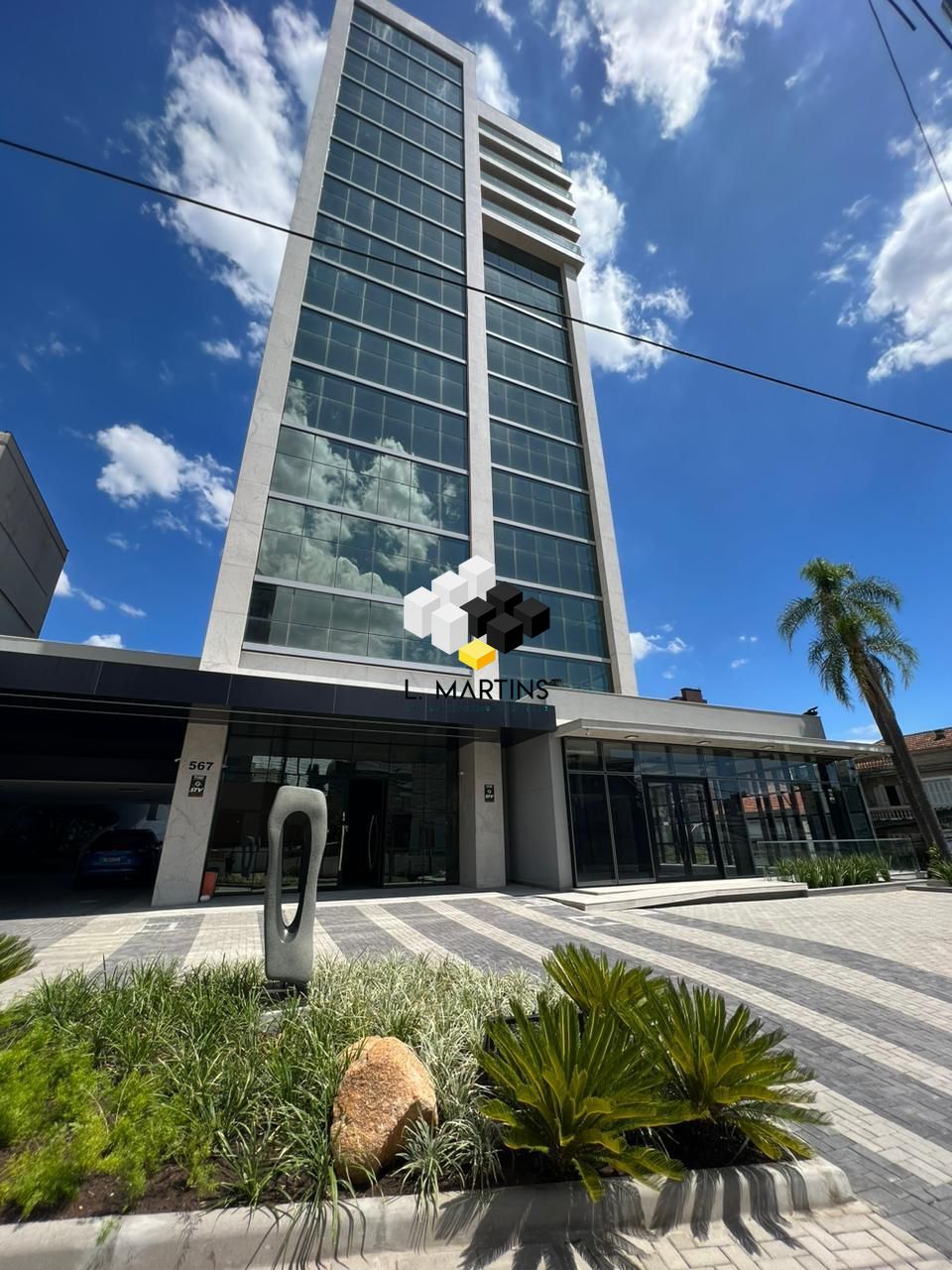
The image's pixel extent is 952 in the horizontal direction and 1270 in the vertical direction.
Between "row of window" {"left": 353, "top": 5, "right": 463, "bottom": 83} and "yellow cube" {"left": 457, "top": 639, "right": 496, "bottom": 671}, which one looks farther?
"row of window" {"left": 353, "top": 5, "right": 463, "bottom": 83}

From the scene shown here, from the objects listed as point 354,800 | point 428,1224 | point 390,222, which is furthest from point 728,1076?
point 390,222

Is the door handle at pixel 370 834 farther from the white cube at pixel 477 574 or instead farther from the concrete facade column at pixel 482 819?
the white cube at pixel 477 574

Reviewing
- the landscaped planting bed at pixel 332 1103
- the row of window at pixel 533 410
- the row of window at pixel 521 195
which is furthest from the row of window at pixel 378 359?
the landscaped planting bed at pixel 332 1103

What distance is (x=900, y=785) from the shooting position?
105ft

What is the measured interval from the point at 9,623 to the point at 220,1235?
78.6 feet

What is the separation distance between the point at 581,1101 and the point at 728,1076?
940mm

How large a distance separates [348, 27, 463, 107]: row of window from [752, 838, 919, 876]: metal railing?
42374 mm

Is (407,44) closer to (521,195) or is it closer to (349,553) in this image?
(521,195)

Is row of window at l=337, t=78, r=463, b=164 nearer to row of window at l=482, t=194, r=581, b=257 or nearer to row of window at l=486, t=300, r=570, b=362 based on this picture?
row of window at l=482, t=194, r=581, b=257

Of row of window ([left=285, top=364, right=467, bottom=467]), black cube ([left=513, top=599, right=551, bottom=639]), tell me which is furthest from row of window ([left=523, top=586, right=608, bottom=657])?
row of window ([left=285, top=364, right=467, bottom=467])

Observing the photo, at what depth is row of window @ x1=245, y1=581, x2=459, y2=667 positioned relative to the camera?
54.6 ft

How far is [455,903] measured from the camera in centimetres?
1334

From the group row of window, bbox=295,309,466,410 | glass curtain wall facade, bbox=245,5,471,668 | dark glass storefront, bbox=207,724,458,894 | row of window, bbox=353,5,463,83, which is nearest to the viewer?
dark glass storefront, bbox=207,724,458,894

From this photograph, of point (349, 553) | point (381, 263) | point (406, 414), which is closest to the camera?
point (349, 553)
